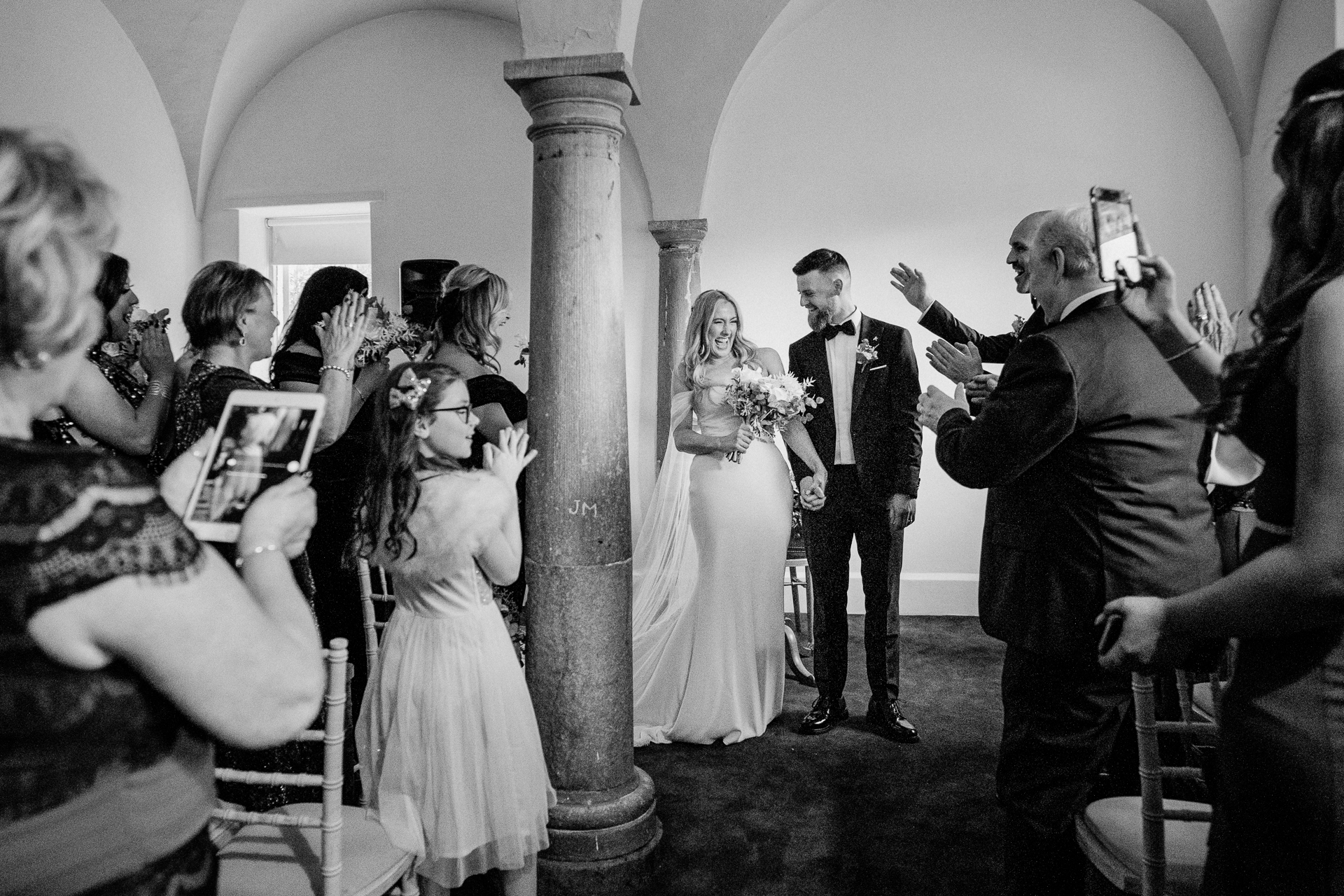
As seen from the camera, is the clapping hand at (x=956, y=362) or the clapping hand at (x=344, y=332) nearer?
the clapping hand at (x=956, y=362)

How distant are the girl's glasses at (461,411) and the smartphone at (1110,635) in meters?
1.69

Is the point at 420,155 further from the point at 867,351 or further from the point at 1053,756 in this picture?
the point at 1053,756

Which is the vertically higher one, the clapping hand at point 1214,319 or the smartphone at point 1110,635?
the clapping hand at point 1214,319

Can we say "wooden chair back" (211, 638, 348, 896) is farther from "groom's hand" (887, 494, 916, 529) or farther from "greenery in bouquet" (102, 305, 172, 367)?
"groom's hand" (887, 494, 916, 529)

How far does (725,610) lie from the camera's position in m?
4.57

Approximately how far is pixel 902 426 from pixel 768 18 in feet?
11.8

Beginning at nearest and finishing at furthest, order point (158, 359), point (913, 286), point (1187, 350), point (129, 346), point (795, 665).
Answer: point (1187, 350) < point (158, 359) < point (913, 286) < point (129, 346) < point (795, 665)

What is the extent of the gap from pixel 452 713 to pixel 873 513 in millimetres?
2661

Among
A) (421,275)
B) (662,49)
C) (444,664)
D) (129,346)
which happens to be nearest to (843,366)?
(444,664)

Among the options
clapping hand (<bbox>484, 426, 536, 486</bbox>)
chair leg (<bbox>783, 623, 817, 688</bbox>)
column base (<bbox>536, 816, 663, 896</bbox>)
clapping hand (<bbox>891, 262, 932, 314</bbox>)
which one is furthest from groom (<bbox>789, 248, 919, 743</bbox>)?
clapping hand (<bbox>484, 426, 536, 486</bbox>)

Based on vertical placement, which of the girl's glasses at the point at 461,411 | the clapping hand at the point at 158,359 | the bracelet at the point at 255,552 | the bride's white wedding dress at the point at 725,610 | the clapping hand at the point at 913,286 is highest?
the clapping hand at the point at 913,286

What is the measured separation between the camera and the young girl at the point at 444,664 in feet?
7.90

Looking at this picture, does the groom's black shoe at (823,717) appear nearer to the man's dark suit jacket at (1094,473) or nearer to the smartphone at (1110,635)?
the man's dark suit jacket at (1094,473)

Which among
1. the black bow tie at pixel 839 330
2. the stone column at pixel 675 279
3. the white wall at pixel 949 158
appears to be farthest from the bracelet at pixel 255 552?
the white wall at pixel 949 158
